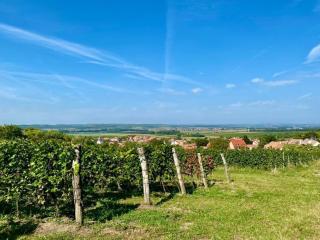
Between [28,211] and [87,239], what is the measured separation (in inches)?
164

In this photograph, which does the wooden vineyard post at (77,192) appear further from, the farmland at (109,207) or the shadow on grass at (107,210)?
the shadow on grass at (107,210)

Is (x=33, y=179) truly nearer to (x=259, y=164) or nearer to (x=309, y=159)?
(x=259, y=164)

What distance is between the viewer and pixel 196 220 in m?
11.6

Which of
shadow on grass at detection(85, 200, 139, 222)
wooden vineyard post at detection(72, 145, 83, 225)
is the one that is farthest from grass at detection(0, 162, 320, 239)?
wooden vineyard post at detection(72, 145, 83, 225)

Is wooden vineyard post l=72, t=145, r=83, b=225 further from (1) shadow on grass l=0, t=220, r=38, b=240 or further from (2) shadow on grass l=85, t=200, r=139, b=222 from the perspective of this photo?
(1) shadow on grass l=0, t=220, r=38, b=240

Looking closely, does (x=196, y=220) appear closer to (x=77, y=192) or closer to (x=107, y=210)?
(x=107, y=210)

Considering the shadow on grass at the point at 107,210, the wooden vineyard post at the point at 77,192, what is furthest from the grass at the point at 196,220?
the wooden vineyard post at the point at 77,192

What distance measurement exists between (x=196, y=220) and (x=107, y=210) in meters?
3.20

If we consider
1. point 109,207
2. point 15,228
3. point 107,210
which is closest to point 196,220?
point 107,210

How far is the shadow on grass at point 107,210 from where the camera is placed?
1179cm

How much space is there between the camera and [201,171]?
68.4 ft

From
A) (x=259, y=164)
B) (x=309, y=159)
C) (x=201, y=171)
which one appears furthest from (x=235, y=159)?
(x=201, y=171)

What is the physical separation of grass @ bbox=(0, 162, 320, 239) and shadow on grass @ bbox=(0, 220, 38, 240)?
0.09ft

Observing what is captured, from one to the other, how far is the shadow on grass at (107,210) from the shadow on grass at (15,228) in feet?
6.12
